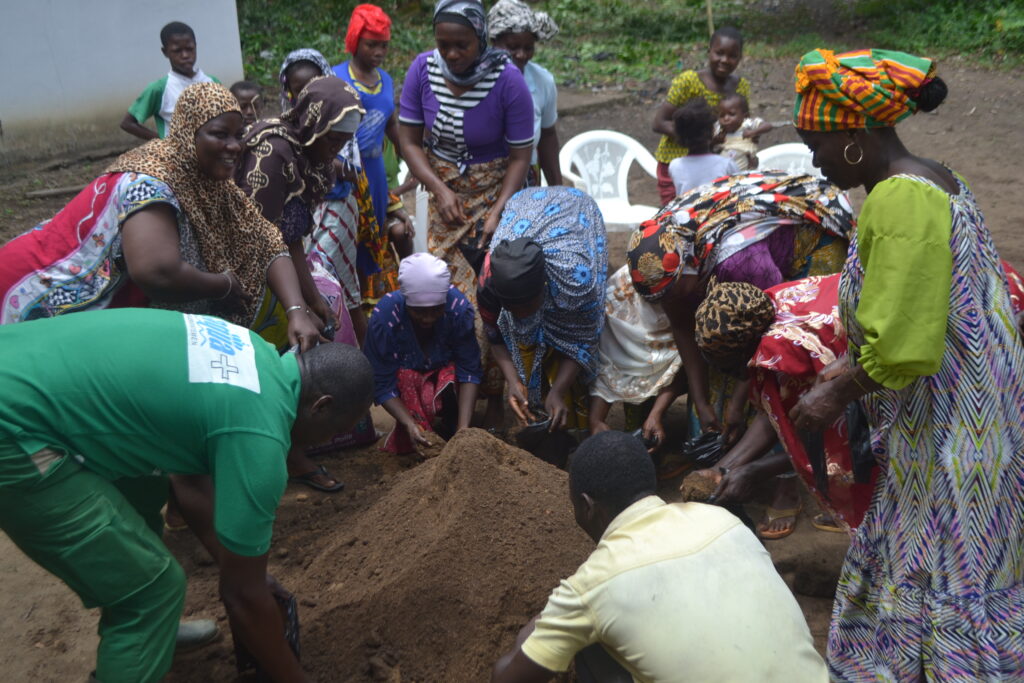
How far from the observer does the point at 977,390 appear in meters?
2.19

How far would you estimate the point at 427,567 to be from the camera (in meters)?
3.08

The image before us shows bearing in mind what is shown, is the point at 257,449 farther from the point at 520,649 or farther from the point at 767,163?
the point at 767,163

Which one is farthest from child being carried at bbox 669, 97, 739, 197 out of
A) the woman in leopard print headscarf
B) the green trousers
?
the green trousers

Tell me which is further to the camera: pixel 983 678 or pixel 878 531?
pixel 878 531

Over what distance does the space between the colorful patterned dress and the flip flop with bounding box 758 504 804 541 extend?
131 cm

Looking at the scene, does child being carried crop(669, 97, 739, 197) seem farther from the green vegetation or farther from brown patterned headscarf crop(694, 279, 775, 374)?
the green vegetation

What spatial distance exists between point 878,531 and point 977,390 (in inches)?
18.2

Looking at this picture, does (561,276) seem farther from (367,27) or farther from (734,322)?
(367,27)

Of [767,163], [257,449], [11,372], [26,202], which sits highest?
[11,372]

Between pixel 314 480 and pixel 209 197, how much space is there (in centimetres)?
134

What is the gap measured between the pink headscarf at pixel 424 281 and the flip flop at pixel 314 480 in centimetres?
80

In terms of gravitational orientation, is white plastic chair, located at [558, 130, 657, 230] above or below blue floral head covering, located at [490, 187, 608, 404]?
below

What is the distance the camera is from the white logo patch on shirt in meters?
2.16

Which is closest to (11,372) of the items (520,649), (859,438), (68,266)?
(68,266)
